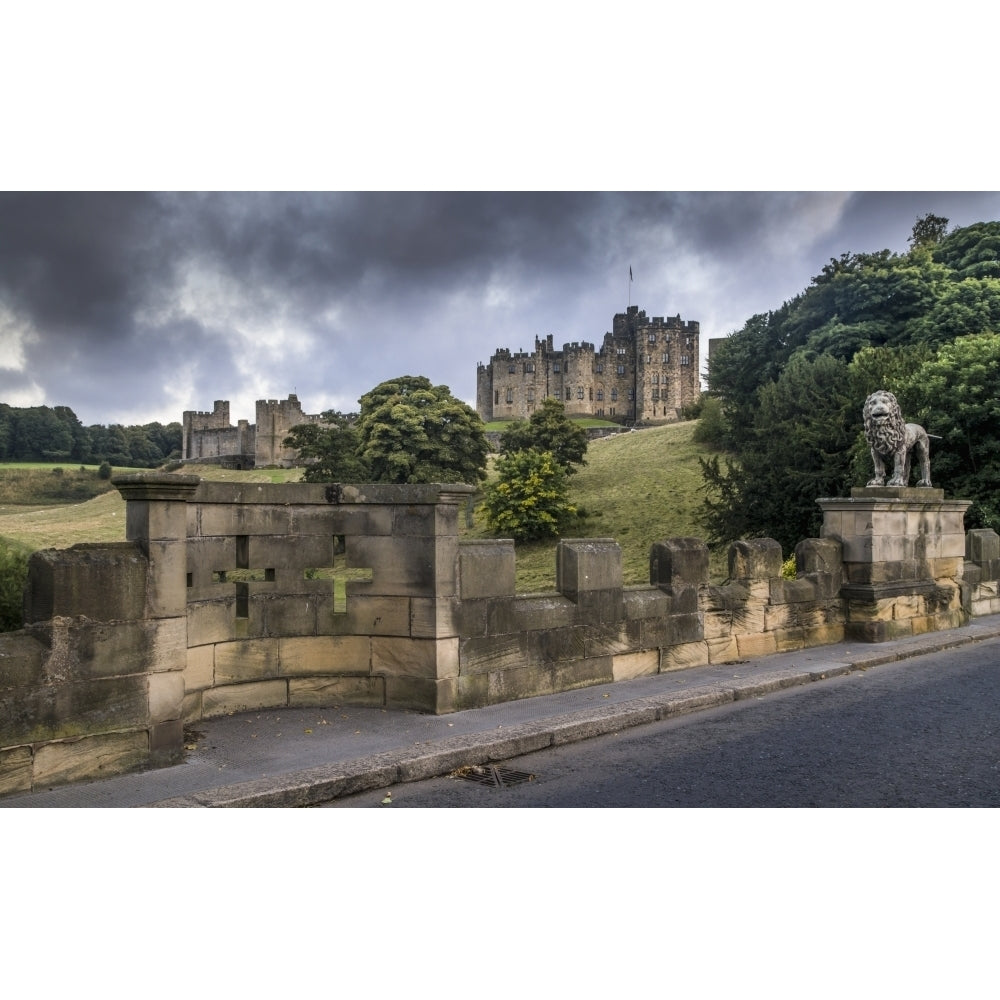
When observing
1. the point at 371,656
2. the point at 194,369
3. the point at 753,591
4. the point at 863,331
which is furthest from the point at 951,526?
the point at 194,369

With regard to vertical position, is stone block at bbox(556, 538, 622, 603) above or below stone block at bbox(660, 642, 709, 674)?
above

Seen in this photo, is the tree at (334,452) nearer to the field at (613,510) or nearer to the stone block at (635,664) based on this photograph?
the field at (613,510)

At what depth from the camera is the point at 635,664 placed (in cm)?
935

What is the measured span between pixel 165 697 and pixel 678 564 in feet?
18.0

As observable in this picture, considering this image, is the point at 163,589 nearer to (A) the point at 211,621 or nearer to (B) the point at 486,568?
(A) the point at 211,621

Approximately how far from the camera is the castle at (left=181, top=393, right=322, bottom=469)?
90375 mm

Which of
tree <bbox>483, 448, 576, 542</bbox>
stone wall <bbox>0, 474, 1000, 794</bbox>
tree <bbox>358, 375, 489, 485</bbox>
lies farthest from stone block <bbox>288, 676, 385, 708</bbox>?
tree <bbox>483, 448, 576, 542</bbox>

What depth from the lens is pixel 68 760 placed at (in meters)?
5.59

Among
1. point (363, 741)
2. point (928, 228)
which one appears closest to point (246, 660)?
point (363, 741)

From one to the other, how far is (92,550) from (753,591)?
24.3 ft

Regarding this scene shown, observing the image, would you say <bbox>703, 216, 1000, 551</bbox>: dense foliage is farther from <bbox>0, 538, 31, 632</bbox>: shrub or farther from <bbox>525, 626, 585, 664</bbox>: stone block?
<bbox>0, 538, 31, 632</bbox>: shrub

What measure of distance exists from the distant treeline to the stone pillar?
32.3 meters

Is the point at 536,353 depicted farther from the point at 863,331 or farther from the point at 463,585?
the point at 463,585

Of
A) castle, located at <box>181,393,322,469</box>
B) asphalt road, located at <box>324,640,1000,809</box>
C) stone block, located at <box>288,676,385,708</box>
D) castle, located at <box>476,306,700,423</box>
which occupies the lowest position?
asphalt road, located at <box>324,640,1000,809</box>
